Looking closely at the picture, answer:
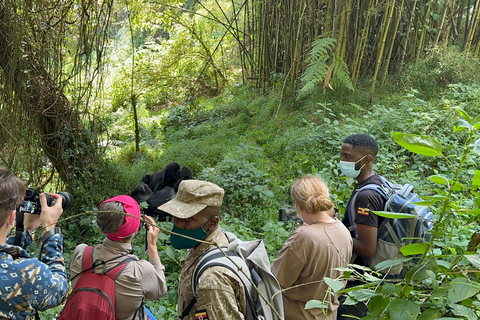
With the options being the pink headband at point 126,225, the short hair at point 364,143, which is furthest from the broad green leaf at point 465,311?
the short hair at point 364,143

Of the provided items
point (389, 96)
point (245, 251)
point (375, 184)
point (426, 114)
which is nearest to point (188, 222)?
point (245, 251)

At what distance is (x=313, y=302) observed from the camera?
1164 mm

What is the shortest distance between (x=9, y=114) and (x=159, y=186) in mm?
1992

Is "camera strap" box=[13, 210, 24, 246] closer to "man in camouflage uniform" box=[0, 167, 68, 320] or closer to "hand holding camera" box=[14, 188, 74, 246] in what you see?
"hand holding camera" box=[14, 188, 74, 246]

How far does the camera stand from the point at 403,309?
95 cm

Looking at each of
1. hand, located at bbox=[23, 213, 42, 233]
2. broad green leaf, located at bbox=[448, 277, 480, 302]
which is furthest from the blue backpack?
hand, located at bbox=[23, 213, 42, 233]

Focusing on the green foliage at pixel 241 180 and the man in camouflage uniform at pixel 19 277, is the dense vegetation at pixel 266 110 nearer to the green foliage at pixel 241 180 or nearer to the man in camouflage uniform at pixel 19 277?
the green foliage at pixel 241 180

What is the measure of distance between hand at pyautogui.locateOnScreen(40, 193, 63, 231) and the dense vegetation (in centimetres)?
119

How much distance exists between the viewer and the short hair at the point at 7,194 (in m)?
1.60

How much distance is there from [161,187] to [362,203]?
360 centimetres

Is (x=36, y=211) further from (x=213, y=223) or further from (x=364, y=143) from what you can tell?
(x=364, y=143)

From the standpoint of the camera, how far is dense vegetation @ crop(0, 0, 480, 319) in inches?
173

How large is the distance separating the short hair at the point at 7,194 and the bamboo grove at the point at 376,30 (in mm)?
5300

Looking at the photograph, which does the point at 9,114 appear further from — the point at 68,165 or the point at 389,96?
the point at 389,96
